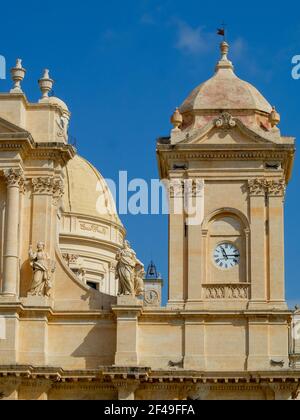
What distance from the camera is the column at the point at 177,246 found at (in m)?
52.1

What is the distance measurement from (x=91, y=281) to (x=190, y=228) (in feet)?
39.5

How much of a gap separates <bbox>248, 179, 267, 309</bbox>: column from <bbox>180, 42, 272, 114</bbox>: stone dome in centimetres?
246

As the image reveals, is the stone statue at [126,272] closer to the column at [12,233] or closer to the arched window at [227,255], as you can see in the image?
the arched window at [227,255]

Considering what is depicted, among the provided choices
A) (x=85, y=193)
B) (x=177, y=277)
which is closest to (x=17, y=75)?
(x=177, y=277)

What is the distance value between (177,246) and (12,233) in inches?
188

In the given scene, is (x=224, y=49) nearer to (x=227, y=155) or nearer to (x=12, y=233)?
(x=227, y=155)

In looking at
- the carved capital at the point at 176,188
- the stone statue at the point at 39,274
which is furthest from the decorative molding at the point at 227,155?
the stone statue at the point at 39,274

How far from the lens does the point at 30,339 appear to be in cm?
5153

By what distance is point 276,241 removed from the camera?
5238 cm

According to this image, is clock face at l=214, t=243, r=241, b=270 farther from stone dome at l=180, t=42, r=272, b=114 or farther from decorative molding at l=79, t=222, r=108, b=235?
decorative molding at l=79, t=222, r=108, b=235

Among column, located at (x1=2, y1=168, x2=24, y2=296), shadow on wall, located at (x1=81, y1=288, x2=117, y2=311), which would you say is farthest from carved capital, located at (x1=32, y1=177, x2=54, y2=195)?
shadow on wall, located at (x1=81, y1=288, x2=117, y2=311)

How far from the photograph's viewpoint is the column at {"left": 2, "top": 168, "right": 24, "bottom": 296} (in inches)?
2039

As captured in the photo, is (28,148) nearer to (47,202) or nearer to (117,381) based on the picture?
(47,202)

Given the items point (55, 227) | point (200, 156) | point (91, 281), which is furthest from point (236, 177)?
point (91, 281)
